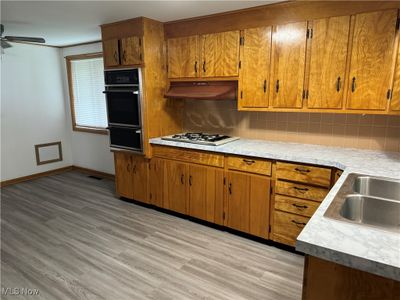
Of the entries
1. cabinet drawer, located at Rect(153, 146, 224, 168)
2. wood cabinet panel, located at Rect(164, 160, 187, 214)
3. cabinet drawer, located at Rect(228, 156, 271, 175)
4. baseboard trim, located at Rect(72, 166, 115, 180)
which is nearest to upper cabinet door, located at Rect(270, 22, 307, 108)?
cabinet drawer, located at Rect(228, 156, 271, 175)

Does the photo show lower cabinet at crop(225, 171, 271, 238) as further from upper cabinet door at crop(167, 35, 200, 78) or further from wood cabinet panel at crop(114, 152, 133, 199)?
wood cabinet panel at crop(114, 152, 133, 199)

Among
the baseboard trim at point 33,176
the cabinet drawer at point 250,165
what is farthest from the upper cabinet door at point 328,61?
the baseboard trim at point 33,176

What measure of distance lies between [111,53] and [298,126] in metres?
2.43

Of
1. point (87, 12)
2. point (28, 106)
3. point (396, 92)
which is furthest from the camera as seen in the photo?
point (28, 106)

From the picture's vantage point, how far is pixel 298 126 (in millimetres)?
2955

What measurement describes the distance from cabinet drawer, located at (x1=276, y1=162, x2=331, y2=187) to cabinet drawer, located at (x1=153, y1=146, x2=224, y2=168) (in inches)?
25.0

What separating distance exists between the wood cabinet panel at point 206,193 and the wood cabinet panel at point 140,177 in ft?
Answer: 2.36

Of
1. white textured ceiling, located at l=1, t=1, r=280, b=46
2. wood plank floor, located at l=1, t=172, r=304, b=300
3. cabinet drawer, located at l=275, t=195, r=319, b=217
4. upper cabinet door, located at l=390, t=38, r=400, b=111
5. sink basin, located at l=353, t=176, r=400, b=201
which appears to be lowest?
wood plank floor, located at l=1, t=172, r=304, b=300

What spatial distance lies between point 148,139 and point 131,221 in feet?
3.31

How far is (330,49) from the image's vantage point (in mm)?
2395

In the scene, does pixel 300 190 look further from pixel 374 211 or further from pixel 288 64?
pixel 288 64

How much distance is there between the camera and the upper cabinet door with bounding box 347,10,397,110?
7.09 ft

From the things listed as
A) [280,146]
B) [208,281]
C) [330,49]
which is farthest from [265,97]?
[208,281]

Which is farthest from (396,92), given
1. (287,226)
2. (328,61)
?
(287,226)
